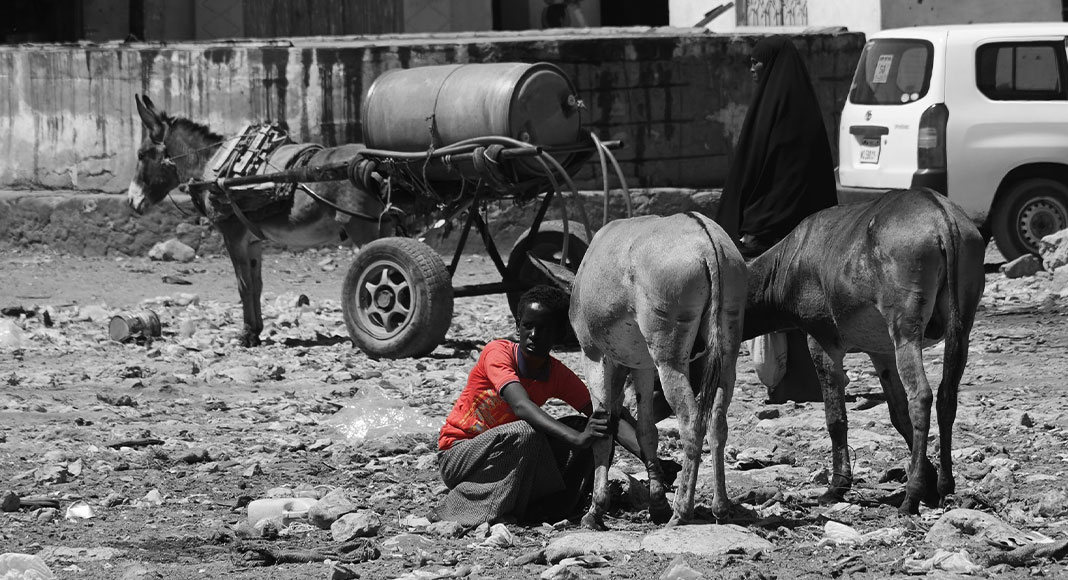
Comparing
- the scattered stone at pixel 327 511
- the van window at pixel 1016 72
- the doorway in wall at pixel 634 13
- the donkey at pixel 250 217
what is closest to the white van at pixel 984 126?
the van window at pixel 1016 72

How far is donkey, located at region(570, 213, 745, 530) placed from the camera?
559cm

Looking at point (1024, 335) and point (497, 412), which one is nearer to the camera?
point (497, 412)

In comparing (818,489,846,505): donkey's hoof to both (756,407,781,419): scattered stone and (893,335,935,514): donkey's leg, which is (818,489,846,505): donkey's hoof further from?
(756,407,781,419): scattered stone

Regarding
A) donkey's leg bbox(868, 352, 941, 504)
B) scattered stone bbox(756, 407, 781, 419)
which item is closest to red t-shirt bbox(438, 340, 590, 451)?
donkey's leg bbox(868, 352, 941, 504)

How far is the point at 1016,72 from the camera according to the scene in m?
13.1

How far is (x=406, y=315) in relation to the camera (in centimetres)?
998

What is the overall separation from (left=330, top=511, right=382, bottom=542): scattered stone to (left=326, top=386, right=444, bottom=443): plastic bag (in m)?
1.86

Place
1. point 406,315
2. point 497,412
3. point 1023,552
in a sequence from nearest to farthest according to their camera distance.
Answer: point 1023,552
point 497,412
point 406,315

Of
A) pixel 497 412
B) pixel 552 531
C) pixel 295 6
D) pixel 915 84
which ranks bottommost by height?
pixel 552 531

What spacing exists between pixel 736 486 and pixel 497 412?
1203 mm

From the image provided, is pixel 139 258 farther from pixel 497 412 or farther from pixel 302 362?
pixel 497 412

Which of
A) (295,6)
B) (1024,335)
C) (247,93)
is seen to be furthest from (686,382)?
(295,6)

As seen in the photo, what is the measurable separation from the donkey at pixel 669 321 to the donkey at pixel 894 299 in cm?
66

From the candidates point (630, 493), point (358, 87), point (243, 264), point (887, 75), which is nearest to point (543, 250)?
point (243, 264)
